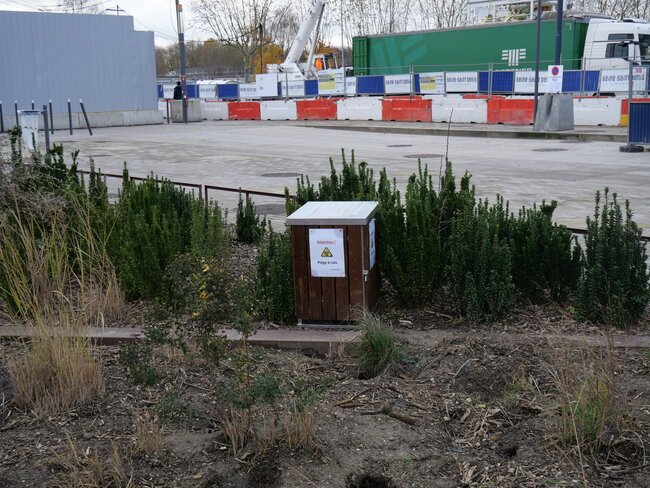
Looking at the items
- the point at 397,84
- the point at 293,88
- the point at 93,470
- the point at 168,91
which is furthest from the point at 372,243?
the point at 168,91

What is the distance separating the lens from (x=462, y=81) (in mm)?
35781

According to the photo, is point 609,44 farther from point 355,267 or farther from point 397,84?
A: point 355,267

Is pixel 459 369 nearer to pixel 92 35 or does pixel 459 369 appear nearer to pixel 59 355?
pixel 59 355

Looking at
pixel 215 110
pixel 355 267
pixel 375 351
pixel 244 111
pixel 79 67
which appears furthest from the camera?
pixel 215 110

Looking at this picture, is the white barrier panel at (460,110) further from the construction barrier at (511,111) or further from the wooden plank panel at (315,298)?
the wooden plank panel at (315,298)

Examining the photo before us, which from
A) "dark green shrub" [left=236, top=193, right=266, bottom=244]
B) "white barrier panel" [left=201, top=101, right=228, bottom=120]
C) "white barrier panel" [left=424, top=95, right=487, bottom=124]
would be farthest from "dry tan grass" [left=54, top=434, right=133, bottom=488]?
"white barrier panel" [left=201, top=101, right=228, bottom=120]

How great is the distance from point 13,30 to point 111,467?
3550 cm

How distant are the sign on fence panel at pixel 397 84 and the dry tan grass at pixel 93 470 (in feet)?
116

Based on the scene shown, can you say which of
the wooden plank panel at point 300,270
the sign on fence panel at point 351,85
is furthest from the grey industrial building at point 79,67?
the wooden plank panel at point 300,270

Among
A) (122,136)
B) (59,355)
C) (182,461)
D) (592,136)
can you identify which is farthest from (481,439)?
(122,136)

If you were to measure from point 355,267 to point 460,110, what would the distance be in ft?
89.4

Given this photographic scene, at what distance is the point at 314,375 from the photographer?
4902 mm

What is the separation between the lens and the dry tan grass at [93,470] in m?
3.63

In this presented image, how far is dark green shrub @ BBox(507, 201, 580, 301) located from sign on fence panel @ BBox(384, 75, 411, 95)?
107 ft
